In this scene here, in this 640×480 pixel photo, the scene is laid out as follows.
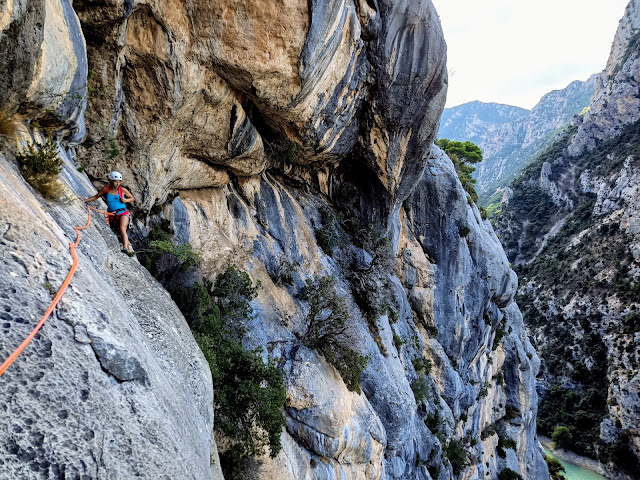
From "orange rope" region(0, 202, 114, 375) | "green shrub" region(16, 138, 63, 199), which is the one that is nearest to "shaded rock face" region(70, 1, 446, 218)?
"green shrub" region(16, 138, 63, 199)

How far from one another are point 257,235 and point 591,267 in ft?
211

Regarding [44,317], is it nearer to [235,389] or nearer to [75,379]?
[75,379]

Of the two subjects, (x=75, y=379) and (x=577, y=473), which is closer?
(x=75, y=379)

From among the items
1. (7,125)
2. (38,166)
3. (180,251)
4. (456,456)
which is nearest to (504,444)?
(456,456)

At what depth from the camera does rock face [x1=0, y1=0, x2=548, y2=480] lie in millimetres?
3732

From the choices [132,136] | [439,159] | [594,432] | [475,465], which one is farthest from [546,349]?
Result: [132,136]

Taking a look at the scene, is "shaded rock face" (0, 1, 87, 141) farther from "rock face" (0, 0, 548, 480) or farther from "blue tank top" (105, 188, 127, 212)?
"blue tank top" (105, 188, 127, 212)

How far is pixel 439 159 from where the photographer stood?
24.2 metres

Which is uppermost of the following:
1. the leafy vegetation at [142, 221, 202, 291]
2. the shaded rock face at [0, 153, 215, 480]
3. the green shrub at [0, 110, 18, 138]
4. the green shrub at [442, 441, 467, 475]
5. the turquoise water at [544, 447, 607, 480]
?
the green shrub at [0, 110, 18, 138]

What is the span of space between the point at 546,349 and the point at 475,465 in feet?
144

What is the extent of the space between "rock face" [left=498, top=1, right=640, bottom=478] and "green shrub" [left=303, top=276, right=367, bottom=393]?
46.6 meters

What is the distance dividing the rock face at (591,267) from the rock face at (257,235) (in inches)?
1331

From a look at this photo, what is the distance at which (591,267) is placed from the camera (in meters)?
57.5

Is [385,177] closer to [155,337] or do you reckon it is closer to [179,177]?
[179,177]
